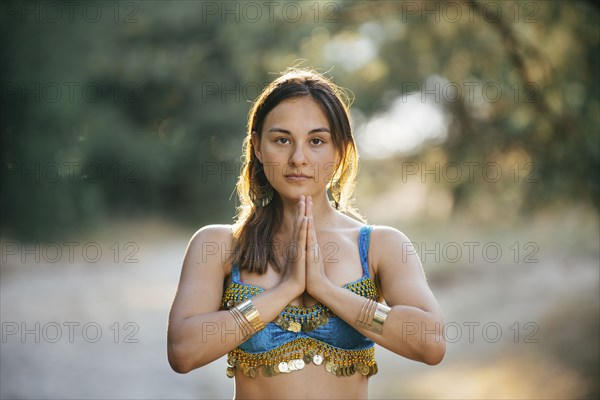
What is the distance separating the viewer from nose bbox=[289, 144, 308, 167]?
7.79ft

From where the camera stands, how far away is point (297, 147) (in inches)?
94.3

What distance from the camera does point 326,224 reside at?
8.50ft

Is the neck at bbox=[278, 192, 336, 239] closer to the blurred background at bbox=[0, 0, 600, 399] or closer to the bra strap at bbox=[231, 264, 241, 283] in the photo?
the bra strap at bbox=[231, 264, 241, 283]

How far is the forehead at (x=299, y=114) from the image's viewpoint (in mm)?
2420

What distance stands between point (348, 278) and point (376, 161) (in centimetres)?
1004

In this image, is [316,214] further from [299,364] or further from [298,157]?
[299,364]

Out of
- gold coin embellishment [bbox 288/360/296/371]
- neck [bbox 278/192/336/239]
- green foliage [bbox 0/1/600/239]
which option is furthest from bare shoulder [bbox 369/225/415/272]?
green foliage [bbox 0/1/600/239]

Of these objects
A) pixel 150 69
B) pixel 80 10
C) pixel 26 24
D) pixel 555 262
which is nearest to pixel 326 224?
pixel 26 24

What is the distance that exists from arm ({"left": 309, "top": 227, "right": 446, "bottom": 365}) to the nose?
0.36 meters

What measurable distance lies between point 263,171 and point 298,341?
595mm

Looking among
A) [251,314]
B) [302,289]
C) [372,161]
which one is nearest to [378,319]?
[302,289]

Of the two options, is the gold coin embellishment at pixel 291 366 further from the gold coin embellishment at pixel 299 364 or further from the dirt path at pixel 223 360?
the dirt path at pixel 223 360

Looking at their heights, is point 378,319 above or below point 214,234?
below

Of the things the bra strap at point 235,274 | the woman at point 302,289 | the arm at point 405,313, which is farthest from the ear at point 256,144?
the arm at point 405,313
